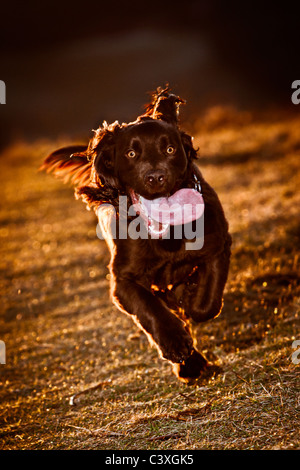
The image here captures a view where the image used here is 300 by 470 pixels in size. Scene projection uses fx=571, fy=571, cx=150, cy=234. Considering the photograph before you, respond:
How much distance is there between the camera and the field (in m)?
2.93

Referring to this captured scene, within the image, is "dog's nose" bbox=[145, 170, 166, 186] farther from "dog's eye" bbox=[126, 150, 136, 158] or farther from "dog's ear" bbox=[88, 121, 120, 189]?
"dog's ear" bbox=[88, 121, 120, 189]

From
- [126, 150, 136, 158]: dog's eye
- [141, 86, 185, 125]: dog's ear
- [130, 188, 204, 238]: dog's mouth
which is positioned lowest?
[130, 188, 204, 238]: dog's mouth

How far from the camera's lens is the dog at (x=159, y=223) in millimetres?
3330

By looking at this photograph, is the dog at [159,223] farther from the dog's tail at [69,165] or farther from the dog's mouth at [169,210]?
the dog's tail at [69,165]

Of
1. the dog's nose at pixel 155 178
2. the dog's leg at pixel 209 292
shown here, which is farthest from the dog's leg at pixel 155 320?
the dog's nose at pixel 155 178

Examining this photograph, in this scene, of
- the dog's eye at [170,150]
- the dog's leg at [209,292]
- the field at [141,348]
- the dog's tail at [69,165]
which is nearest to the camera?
the field at [141,348]

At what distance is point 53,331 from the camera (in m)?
5.45

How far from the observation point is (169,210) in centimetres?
333

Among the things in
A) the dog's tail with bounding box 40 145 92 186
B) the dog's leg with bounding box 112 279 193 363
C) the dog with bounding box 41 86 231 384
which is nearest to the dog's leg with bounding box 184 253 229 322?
the dog with bounding box 41 86 231 384

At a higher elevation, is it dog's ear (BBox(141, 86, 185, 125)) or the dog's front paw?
dog's ear (BBox(141, 86, 185, 125))

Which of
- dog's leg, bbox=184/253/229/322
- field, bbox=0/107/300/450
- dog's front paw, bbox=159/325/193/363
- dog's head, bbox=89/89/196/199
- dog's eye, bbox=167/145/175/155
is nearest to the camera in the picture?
field, bbox=0/107/300/450

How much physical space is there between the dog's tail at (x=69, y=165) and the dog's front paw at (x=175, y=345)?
153 cm

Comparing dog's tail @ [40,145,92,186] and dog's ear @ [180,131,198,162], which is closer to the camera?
dog's ear @ [180,131,198,162]

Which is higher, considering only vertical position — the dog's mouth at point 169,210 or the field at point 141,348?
the dog's mouth at point 169,210
